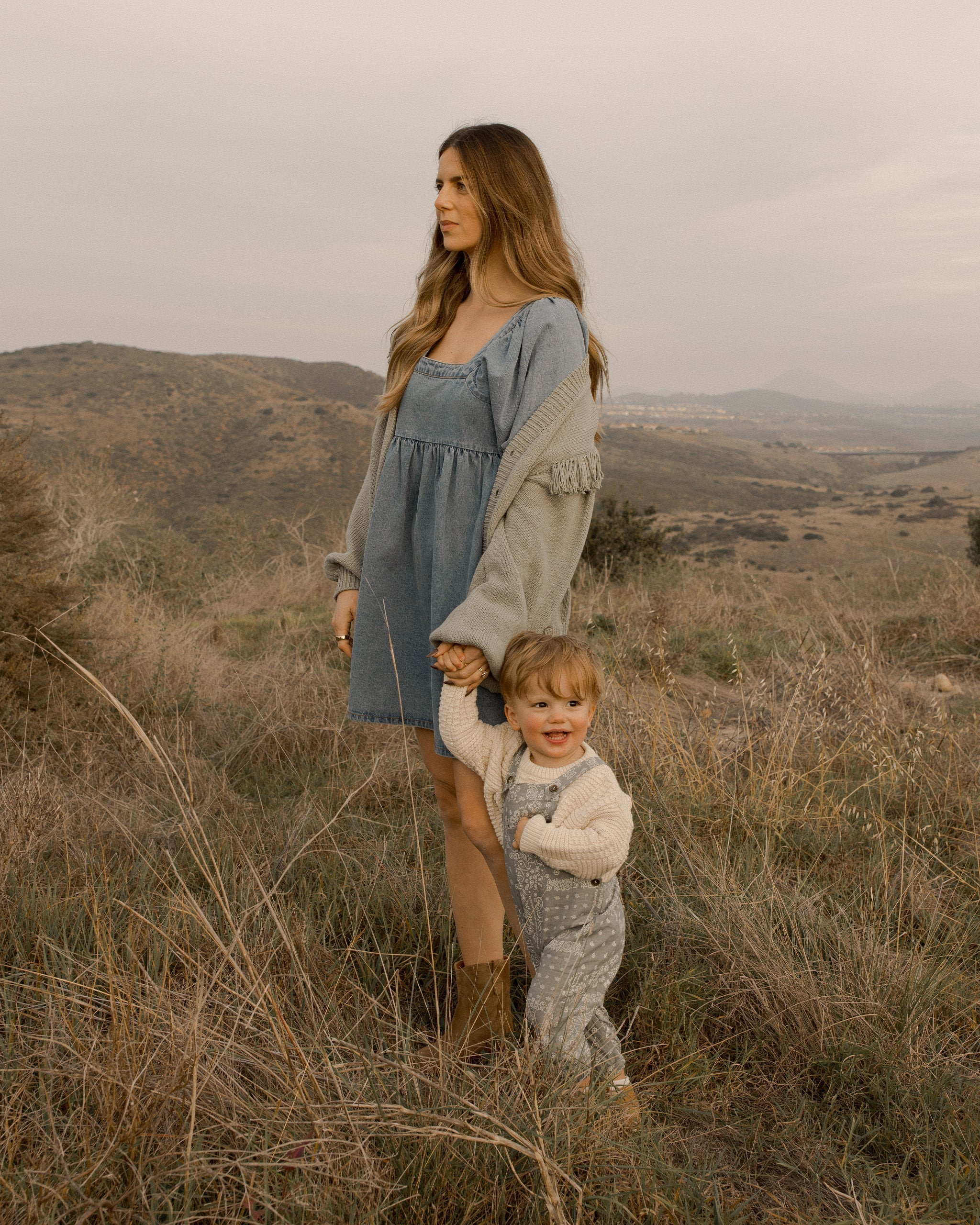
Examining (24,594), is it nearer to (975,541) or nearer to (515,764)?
(515,764)

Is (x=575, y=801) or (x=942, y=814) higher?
(x=575, y=801)

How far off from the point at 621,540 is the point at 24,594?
6.51m

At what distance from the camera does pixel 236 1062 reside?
1.53 meters

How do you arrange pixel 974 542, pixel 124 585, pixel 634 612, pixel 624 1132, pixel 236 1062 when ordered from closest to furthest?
pixel 624 1132 → pixel 236 1062 → pixel 634 612 → pixel 124 585 → pixel 974 542

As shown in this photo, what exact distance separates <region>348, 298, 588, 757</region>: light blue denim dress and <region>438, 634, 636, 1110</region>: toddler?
0.50 feet

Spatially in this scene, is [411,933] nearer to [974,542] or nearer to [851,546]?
[974,542]

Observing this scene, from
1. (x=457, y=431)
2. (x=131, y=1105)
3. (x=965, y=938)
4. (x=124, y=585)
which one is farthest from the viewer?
(x=124, y=585)

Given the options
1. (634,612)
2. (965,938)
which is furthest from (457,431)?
(634,612)

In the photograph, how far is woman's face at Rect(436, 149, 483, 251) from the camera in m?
1.83

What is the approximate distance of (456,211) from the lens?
183 cm

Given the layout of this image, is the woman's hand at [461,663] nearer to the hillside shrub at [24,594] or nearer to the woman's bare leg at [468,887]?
the woman's bare leg at [468,887]

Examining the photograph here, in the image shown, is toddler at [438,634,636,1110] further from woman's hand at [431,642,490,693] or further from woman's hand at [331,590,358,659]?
woman's hand at [331,590,358,659]

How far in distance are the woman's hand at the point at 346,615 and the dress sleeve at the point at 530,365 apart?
0.62m

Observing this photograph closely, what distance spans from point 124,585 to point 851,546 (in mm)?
20936
